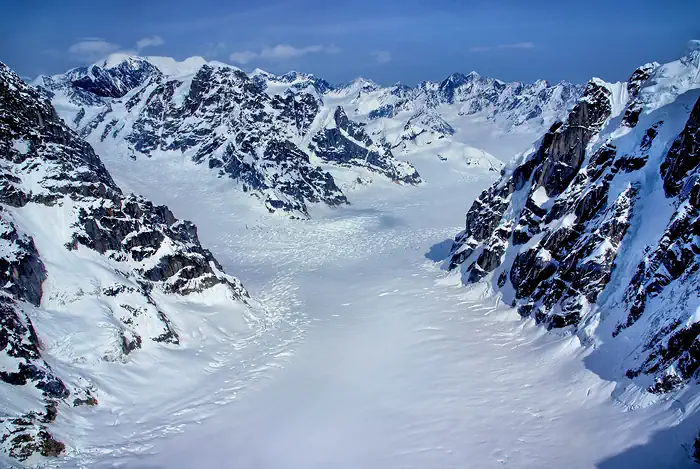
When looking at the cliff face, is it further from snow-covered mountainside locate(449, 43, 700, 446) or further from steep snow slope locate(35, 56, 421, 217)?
steep snow slope locate(35, 56, 421, 217)

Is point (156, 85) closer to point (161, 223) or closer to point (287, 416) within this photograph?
point (161, 223)

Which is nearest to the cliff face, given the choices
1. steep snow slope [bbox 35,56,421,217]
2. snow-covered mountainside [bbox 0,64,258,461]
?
snow-covered mountainside [bbox 0,64,258,461]

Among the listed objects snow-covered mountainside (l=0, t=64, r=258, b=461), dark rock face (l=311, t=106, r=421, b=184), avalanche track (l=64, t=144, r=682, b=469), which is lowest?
avalanche track (l=64, t=144, r=682, b=469)

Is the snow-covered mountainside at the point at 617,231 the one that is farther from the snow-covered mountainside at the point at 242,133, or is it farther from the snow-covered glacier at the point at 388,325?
the snow-covered mountainside at the point at 242,133

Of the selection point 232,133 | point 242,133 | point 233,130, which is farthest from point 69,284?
point 233,130

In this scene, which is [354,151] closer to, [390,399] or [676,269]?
[390,399]

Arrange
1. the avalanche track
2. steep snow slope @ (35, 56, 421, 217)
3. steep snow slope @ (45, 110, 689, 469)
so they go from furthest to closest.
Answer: steep snow slope @ (35, 56, 421, 217) → the avalanche track → steep snow slope @ (45, 110, 689, 469)

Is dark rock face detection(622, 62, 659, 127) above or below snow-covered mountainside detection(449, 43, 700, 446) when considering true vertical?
above
